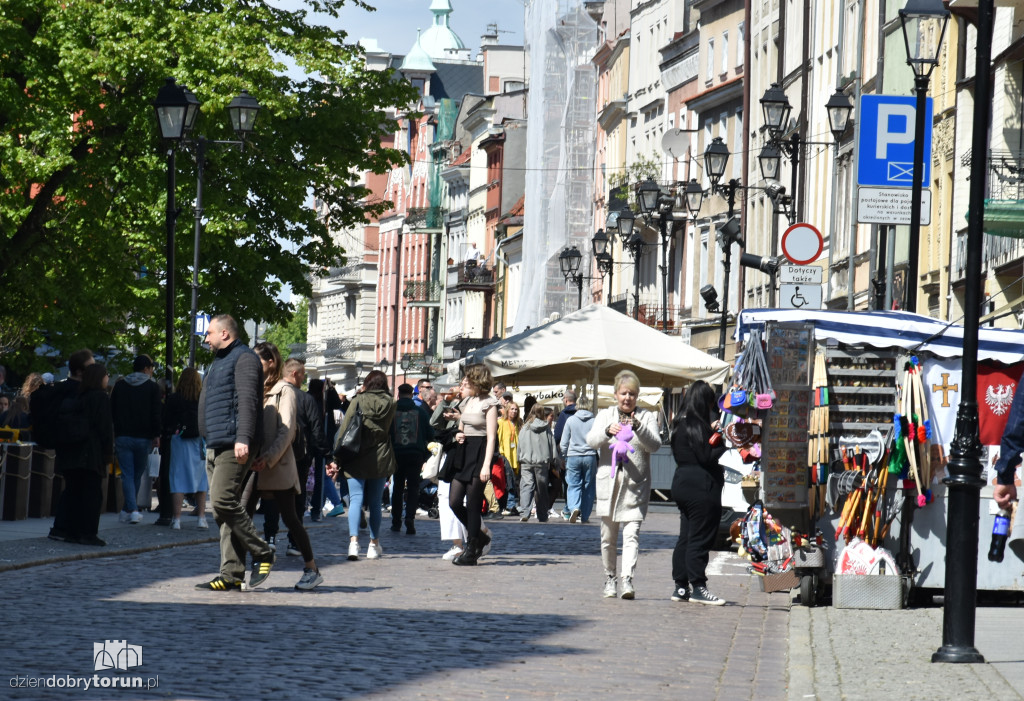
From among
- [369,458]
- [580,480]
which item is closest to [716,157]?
[580,480]

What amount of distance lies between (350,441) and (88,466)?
242cm

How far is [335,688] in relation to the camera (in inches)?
373

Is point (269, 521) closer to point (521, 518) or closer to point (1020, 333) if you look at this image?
point (1020, 333)

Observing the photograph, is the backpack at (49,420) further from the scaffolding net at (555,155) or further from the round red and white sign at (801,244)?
the scaffolding net at (555,155)

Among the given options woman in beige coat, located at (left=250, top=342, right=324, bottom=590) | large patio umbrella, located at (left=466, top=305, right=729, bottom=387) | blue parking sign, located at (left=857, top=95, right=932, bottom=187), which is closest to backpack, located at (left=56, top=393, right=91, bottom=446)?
woman in beige coat, located at (left=250, top=342, right=324, bottom=590)

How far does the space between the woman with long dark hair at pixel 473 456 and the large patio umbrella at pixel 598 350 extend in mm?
9805

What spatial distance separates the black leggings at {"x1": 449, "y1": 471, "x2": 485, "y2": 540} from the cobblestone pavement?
47 cm

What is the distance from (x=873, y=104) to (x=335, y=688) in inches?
510

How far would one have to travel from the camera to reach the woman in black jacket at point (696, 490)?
1512 cm

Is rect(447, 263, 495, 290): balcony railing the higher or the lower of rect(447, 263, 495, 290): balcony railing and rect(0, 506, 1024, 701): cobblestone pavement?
the higher

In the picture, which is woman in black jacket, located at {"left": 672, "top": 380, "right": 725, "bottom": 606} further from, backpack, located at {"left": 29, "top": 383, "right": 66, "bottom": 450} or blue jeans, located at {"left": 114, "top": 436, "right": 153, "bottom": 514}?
blue jeans, located at {"left": 114, "top": 436, "right": 153, "bottom": 514}

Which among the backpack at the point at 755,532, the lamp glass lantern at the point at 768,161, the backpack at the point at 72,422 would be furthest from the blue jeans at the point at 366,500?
the lamp glass lantern at the point at 768,161

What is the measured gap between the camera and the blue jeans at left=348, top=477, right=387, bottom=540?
61.1ft

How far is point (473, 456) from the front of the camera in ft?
62.1
